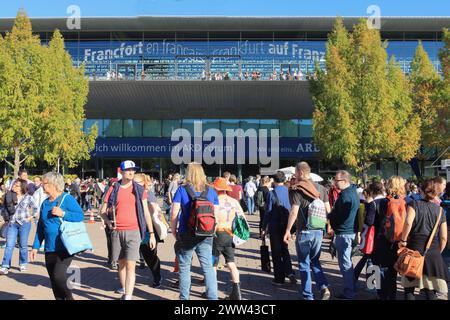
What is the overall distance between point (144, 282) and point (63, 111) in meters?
20.3

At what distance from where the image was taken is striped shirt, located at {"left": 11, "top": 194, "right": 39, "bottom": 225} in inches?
310

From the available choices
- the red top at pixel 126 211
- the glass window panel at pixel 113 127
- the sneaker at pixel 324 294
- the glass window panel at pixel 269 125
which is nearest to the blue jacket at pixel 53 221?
the red top at pixel 126 211

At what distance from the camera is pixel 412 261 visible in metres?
4.97

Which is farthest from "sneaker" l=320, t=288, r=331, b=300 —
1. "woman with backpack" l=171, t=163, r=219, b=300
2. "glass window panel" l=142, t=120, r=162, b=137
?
"glass window panel" l=142, t=120, r=162, b=137

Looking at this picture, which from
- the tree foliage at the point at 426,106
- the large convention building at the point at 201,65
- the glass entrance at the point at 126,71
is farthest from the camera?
the large convention building at the point at 201,65

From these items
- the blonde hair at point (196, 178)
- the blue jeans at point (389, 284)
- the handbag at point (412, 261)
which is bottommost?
the blue jeans at point (389, 284)

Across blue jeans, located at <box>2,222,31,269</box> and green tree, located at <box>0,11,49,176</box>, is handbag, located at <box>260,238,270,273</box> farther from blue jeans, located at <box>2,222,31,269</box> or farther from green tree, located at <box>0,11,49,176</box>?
green tree, located at <box>0,11,49,176</box>

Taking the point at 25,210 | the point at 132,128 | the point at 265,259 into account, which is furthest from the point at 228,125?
the point at 25,210

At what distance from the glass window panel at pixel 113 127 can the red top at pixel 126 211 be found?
102ft

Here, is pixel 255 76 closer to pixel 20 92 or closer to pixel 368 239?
pixel 20 92

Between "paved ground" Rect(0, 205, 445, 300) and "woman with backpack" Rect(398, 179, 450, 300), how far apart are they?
137 centimetres

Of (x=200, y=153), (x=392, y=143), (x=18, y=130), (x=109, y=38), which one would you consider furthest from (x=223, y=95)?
(x=18, y=130)

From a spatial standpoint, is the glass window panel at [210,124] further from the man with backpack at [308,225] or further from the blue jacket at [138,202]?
the blue jacket at [138,202]

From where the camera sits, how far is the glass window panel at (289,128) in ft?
116
